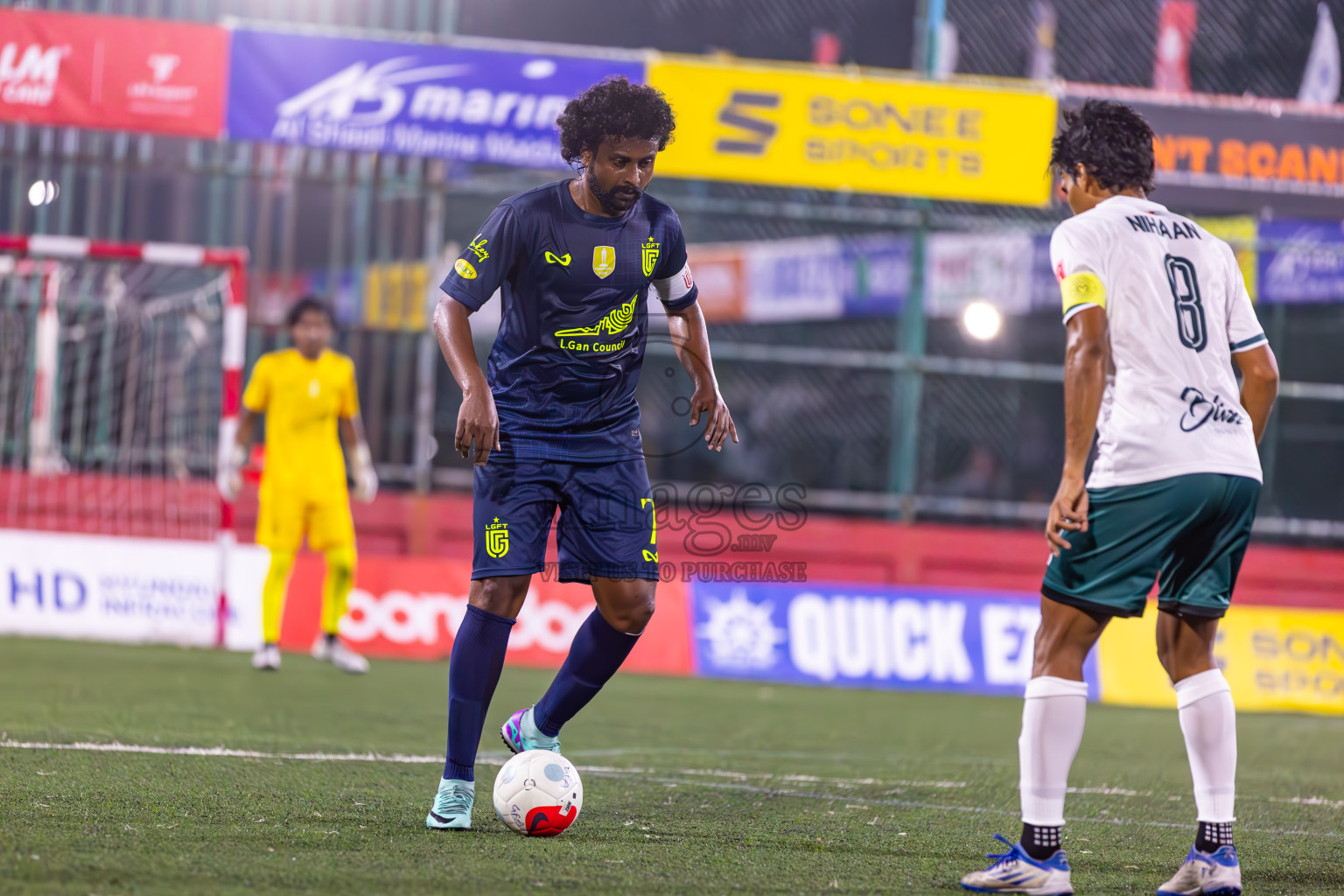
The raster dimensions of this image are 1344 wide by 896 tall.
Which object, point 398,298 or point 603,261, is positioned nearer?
point 603,261

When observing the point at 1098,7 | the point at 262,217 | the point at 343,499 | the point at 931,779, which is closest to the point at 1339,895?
the point at 931,779

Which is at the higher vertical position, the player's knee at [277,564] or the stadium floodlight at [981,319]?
the stadium floodlight at [981,319]

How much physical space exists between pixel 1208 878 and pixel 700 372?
2.16 metres

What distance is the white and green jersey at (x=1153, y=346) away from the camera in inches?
146

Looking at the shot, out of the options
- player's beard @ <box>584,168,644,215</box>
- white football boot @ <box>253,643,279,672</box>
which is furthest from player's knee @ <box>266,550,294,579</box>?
player's beard @ <box>584,168,644,215</box>

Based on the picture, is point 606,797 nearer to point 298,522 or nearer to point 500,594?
point 500,594

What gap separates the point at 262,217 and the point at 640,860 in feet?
31.9

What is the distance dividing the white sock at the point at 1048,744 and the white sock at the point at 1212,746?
1.15 ft

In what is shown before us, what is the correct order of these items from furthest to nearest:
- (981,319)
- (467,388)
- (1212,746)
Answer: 1. (981,319)
2. (467,388)
3. (1212,746)

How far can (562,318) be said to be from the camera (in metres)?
4.40

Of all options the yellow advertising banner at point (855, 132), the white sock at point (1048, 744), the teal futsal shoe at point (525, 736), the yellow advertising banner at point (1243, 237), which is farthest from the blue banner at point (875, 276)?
the white sock at point (1048, 744)

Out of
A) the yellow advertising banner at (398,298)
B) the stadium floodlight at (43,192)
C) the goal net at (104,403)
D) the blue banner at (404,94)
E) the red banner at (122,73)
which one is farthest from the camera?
the stadium floodlight at (43,192)

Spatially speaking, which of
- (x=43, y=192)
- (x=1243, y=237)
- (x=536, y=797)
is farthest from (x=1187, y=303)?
(x=43, y=192)

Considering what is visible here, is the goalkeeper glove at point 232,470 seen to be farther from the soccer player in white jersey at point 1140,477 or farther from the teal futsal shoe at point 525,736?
the soccer player in white jersey at point 1140,477
